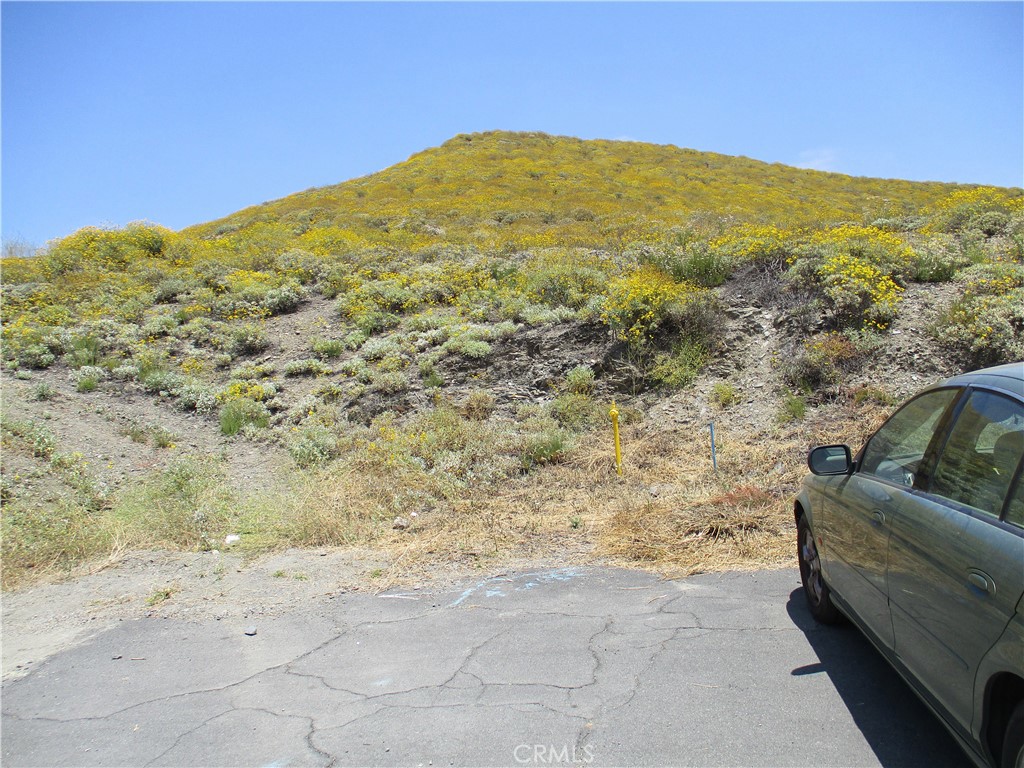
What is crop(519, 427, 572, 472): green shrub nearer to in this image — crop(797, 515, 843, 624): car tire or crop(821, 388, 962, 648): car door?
crop(797, 515, 843, 624): car tire

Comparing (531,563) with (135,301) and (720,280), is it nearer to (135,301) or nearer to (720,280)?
(720,280)

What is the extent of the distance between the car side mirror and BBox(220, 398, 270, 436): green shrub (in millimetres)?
10665

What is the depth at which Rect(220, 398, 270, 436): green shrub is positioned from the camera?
40.9ft

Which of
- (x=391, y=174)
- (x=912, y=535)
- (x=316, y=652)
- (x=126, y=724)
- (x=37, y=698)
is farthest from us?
(x=391, y=174)

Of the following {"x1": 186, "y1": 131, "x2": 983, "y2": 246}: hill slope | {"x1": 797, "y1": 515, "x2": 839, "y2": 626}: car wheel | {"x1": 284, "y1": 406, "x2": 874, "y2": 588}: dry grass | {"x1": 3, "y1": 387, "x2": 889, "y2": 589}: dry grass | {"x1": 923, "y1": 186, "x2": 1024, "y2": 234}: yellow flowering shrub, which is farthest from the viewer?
{"x1": 186, "y1": 131, "x2": 983, "y2": 246}: hill slope

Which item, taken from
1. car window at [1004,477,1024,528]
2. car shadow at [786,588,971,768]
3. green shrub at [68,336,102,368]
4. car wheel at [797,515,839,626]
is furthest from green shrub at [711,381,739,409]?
green shrub at [68,336,102,368]

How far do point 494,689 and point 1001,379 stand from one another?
3.05 meters

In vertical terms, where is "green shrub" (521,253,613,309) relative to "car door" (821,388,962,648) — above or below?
above

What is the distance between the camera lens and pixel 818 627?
15.0 feet

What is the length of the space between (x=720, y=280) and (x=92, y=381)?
1291 cm

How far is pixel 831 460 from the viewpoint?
12.7 ft

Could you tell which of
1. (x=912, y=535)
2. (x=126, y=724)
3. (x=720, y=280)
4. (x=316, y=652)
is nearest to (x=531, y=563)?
(x=316, y=652)

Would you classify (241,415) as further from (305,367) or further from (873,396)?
(873,396)

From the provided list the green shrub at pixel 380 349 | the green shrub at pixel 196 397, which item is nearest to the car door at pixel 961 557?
the green shrub at pixel 380 349
